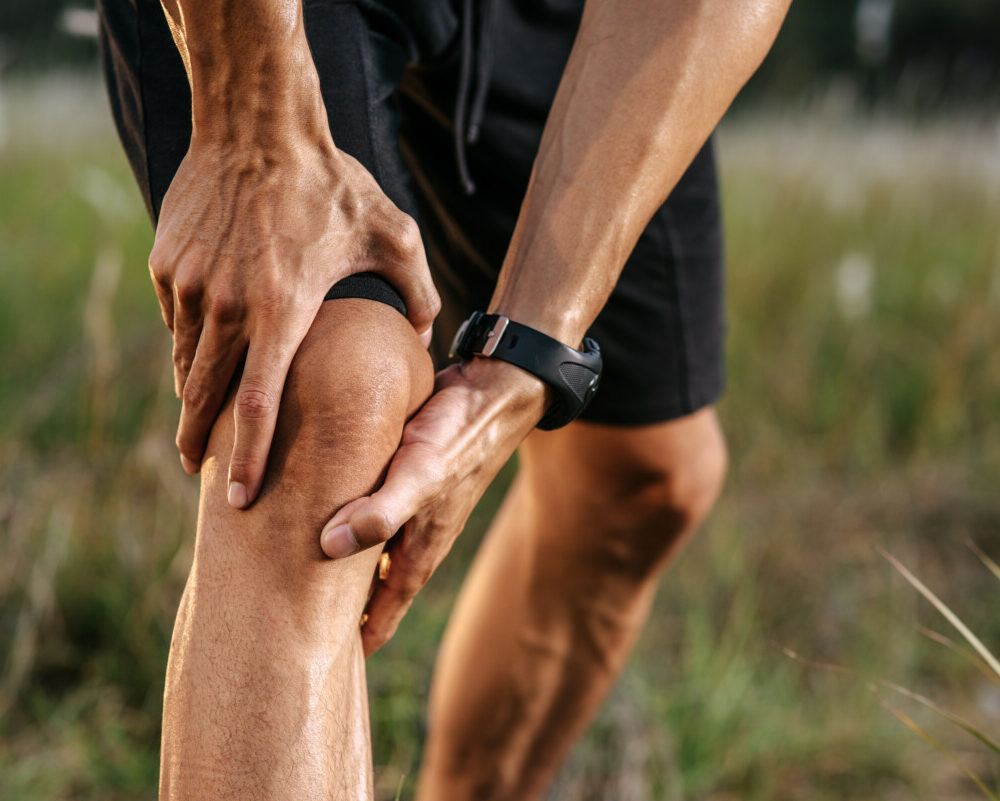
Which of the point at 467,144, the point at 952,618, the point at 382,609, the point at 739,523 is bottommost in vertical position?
the point at 739,523

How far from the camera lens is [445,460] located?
80 cm

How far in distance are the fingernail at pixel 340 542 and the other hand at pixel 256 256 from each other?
3.2 inches

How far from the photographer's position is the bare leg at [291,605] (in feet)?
2.37

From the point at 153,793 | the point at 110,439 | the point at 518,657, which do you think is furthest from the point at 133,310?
the point at 518,657

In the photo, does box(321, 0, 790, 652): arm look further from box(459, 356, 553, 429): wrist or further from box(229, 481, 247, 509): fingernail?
box(229, 481, 247, 509): fingernail

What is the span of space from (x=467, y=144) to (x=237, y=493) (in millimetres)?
591

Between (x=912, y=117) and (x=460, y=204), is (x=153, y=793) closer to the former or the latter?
(x=460, y=204)

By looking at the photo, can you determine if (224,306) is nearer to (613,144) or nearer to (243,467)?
(243,467)

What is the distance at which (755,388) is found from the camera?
9.87 feet

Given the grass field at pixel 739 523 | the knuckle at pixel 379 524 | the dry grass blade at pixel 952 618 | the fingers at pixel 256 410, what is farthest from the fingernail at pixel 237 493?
the dry grass blade at pixel 952 618

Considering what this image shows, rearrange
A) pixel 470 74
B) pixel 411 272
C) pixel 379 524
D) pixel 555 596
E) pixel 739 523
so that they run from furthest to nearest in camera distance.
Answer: pixel 739 523 → pixel 555 596 → pixel 470 74 → pixel 411 272 → pixel 379 524

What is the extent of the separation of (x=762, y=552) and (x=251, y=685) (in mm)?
1925

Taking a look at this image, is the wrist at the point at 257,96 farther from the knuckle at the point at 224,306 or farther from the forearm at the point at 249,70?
the knuckle at the point at 224,306

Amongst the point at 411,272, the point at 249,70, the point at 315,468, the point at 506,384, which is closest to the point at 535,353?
the point at 506,384
